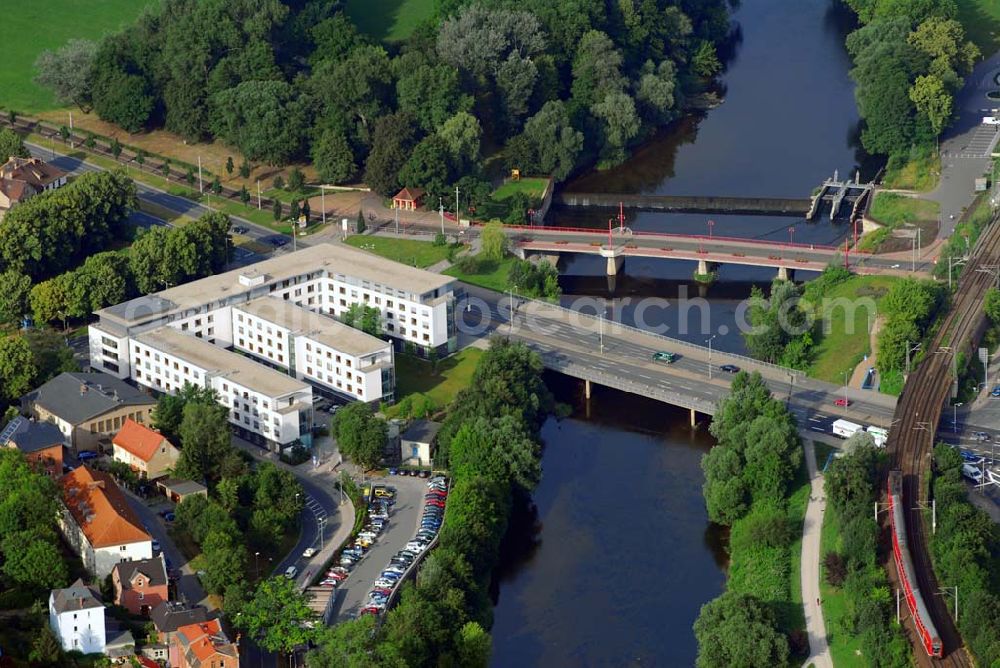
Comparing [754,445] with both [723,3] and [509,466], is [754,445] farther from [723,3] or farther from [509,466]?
[723,3]

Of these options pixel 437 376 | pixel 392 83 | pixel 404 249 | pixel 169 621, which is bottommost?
pixel 169 621

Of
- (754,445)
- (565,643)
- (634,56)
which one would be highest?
(634,56)

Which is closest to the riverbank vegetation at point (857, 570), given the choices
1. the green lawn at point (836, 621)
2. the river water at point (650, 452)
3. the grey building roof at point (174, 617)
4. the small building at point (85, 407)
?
the green lawn at point (836, 621)

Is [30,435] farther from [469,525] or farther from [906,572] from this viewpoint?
[906,572]

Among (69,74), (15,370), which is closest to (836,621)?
(15,370)

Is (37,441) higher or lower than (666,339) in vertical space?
lower

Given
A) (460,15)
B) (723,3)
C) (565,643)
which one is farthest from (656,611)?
(723,3)

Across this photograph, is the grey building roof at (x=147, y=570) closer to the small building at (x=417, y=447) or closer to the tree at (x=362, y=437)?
the tree at (x=362, y=437)
